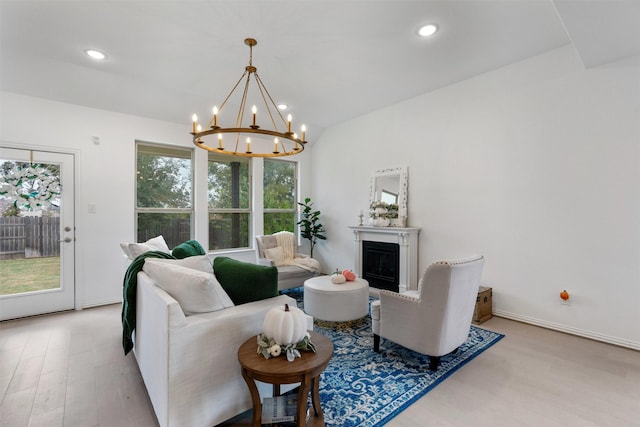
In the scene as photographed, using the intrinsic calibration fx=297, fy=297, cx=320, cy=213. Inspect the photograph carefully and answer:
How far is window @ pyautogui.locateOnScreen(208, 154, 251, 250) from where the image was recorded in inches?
203

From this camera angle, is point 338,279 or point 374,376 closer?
point 374,376

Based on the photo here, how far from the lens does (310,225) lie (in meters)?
5.97

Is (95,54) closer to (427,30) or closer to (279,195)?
(427,30)

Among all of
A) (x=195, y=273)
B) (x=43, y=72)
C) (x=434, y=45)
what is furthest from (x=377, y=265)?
(x=43, y=72)

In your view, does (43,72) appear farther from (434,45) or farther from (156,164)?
(434,45)

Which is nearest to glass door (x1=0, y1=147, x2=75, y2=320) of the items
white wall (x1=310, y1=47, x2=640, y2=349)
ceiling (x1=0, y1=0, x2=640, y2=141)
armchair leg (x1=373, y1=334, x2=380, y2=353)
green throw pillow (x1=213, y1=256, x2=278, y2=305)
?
ceiling (x1=0, y1=0, x2=640, y2=141)

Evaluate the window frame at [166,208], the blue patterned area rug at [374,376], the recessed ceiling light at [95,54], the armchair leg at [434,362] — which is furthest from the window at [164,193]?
the armchair leg at [434,362]

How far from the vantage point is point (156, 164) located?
181 inches

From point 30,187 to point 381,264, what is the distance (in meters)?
4.78

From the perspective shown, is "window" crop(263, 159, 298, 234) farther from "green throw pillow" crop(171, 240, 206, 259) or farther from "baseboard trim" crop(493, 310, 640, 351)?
"baseboard trim" crop(493, 310, 640, 351)

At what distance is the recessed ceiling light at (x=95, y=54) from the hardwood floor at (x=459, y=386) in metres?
2.94

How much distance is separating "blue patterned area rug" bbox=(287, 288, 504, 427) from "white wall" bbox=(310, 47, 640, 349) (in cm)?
92

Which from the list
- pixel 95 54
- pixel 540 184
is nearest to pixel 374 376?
pixel 540 184

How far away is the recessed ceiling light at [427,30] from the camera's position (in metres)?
2.72
